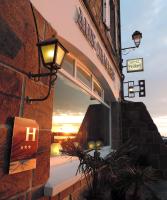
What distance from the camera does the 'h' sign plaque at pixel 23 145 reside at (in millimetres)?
2012

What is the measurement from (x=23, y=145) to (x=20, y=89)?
562 mm

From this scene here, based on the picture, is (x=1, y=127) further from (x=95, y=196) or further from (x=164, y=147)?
(x=164, y=147)

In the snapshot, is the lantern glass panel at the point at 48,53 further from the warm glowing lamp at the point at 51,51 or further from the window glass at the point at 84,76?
the window glass at the point at 84,76

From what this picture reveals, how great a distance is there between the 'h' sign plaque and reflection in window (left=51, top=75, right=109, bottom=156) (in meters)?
1.17

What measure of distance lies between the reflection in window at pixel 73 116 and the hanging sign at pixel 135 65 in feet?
16.7

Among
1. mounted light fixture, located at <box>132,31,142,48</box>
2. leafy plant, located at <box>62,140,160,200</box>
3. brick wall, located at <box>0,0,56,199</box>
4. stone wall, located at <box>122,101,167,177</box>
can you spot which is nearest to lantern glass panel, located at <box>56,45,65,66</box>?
brick wall, located at <box>0,0,56,199</box>

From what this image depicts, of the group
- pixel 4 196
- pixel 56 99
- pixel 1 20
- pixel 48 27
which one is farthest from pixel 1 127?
pixel 56 99

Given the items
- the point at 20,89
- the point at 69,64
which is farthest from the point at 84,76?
the point at 20,89

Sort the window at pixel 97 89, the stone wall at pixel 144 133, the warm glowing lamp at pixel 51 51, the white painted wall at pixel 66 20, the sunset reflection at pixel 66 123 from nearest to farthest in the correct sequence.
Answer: the warm glowing lamp at pixel 51 51
the white painted wall at pixel 66 20
the sunset reflection at pixel 66 123
the window at pixel 97 89
the stone wall at pixel 144 133

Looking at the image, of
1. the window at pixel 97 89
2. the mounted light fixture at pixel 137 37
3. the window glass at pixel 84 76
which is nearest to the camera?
the window glass at pixel 84 76

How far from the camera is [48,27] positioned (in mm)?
2814

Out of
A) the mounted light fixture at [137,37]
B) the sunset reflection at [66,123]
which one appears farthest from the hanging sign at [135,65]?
the sunset reflection at [66,123]

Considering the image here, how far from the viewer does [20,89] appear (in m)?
2.20

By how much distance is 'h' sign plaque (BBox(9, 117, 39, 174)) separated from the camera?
2.01 metres
